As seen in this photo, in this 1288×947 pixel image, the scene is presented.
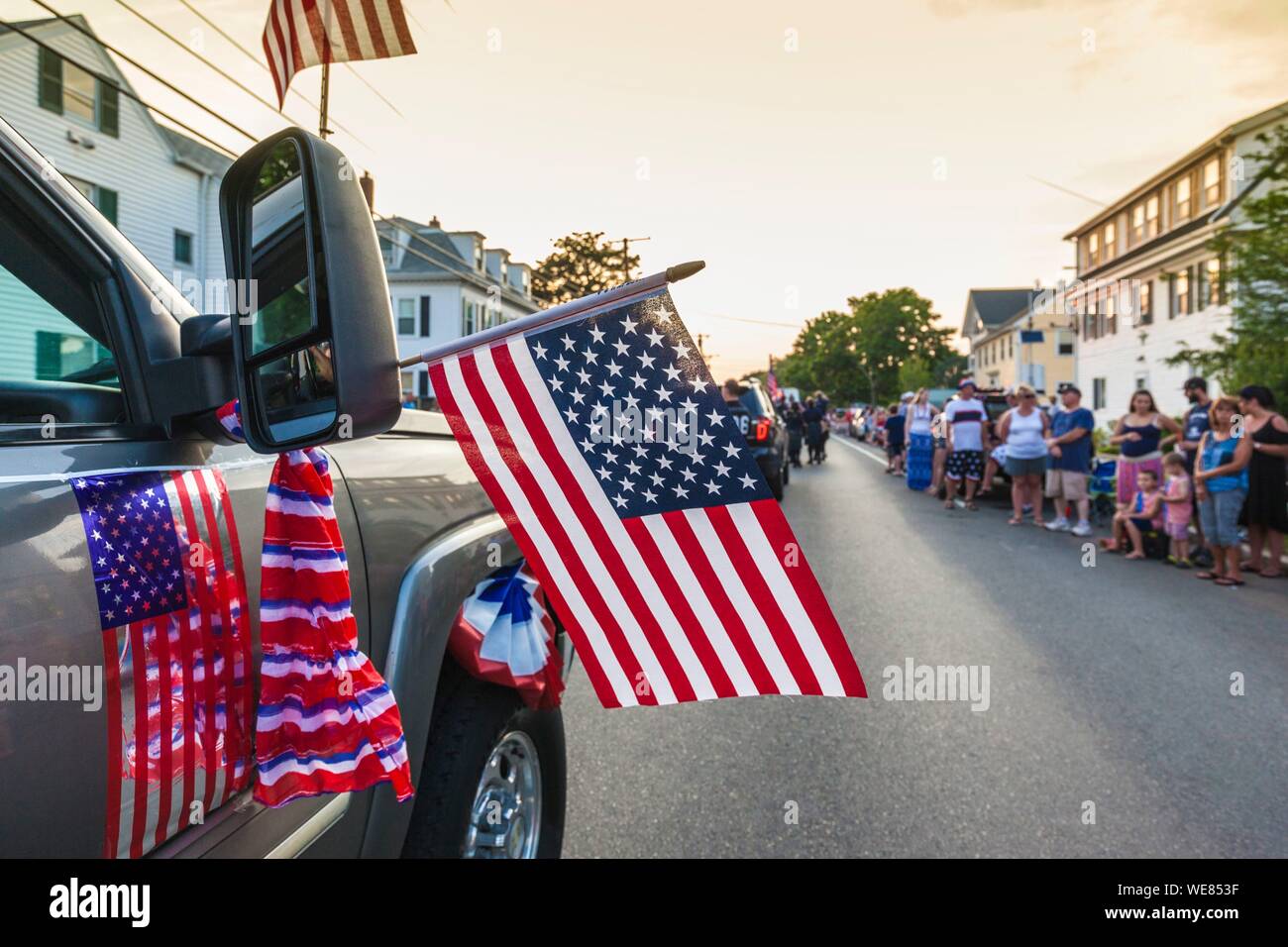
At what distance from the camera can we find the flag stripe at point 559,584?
1711 mm

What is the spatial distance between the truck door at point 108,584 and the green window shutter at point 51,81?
18.0 inches

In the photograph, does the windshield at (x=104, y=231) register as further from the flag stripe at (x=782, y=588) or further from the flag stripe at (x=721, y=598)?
the flag stripe at (x=782, y=588)

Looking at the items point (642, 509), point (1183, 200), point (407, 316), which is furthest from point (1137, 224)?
point (642, 509)

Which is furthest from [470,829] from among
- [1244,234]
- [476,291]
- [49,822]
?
[476,291]

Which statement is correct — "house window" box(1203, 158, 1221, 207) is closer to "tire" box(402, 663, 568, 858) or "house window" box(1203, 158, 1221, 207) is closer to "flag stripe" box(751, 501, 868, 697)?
"tire" box(402, 663, 568, 858)

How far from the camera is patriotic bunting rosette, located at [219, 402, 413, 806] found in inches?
59.4

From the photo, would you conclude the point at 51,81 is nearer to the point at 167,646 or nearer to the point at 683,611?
the point at 167,646

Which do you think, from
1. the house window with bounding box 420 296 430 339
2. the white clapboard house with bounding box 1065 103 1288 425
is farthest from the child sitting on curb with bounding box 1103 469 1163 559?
the house window with bounding box 420 296 430 339

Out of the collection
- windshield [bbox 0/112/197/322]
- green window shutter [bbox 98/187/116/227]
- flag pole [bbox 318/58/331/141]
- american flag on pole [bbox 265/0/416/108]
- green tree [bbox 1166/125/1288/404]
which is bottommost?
windshield [bbox 0/112/197/322]

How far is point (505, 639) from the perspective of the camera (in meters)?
2.23

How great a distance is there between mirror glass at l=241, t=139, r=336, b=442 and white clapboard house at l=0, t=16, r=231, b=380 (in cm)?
15
